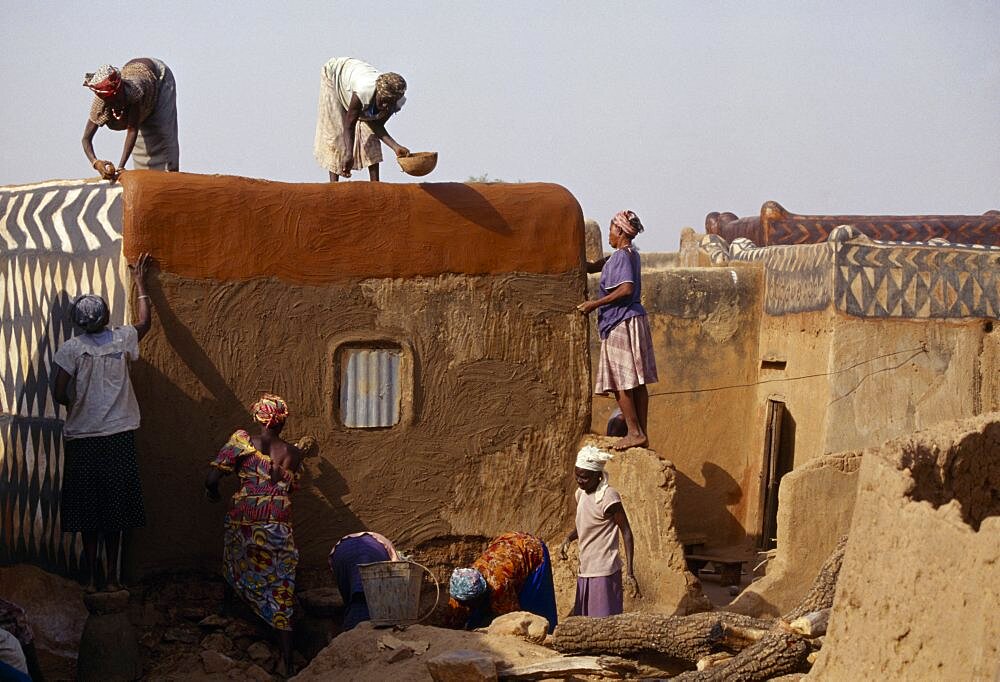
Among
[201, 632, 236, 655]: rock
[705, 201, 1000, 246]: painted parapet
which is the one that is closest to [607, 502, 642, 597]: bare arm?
[201, 632, 236, 655]: rock

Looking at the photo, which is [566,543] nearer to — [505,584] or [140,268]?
[505,584]

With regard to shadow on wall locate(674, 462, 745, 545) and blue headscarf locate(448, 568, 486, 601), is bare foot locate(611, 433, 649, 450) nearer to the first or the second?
blue headscarf locate(448, 568, 486, 601)

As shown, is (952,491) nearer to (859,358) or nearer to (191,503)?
(191,503)

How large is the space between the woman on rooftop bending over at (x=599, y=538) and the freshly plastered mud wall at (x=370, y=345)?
53.8 inches

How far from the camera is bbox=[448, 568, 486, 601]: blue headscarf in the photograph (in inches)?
295

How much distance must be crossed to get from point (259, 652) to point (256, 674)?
0.21m

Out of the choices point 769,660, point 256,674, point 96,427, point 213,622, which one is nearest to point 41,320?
point 96,427

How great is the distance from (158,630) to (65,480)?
1110 millimetres

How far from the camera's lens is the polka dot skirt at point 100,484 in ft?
24.2

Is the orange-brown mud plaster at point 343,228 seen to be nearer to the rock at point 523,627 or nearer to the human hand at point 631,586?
the human hand at point 631,586

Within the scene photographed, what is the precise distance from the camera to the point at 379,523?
861 cm

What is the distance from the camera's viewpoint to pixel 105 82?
8766 millimetres

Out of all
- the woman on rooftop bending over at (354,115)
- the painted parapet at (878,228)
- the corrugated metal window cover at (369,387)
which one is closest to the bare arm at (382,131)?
the woman on rooftop bending over at (354,115)

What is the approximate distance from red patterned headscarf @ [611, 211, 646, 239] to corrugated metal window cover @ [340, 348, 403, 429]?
5.58 ft
